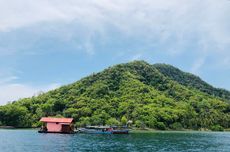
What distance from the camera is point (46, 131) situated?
124 meters

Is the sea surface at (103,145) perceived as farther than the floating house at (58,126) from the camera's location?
No

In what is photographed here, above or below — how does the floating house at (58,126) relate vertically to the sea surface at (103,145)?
above

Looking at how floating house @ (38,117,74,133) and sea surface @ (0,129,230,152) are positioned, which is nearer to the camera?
sea surface @ (0,129,230,152)

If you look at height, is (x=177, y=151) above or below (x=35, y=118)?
below

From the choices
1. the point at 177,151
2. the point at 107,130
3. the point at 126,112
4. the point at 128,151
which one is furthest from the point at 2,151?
the point at 126,112

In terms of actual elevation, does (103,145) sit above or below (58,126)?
below

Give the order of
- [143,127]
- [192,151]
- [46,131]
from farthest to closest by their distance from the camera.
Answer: [143,127] < [46,131] < [192,151]

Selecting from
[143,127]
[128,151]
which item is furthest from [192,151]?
[143,127]

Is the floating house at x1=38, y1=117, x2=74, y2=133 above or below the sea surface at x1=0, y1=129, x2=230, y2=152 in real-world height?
above

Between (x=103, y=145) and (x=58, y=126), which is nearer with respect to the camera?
(x=103, y=145)

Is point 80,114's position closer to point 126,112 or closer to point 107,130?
point 126,112

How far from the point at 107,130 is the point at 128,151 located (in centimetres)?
7652

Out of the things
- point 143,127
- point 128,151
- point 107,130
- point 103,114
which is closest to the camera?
point 128,151

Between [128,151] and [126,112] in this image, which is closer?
[128,151]
